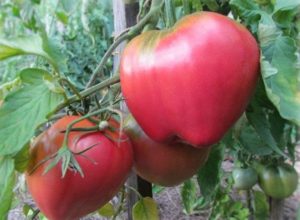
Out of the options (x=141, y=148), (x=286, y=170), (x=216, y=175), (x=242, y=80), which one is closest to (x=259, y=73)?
(x=242, y=80)

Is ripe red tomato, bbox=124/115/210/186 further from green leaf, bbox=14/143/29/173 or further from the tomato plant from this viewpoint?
green leaf, bbox=14/143/29/173

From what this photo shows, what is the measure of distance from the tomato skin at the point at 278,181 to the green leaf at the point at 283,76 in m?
1.09

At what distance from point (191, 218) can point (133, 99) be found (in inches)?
67.4

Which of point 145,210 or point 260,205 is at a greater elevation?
point 145,210

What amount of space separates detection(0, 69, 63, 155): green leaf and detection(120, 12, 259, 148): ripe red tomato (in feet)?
0.23

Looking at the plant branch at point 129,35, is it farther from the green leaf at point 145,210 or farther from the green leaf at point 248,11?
the green leaf at point 145,210

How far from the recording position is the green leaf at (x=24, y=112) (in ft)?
1.18

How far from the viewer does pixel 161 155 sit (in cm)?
44

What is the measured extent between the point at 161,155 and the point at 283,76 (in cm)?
14

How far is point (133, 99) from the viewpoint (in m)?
0.37

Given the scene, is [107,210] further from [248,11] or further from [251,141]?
[248,11]

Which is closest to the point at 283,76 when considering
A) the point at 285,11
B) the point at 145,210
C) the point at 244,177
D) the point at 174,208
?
the point at 285,11

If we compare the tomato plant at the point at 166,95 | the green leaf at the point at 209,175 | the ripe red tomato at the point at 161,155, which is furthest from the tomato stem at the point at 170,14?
the green leaf at the point at 209,175

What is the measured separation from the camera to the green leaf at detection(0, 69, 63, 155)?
360 mm
